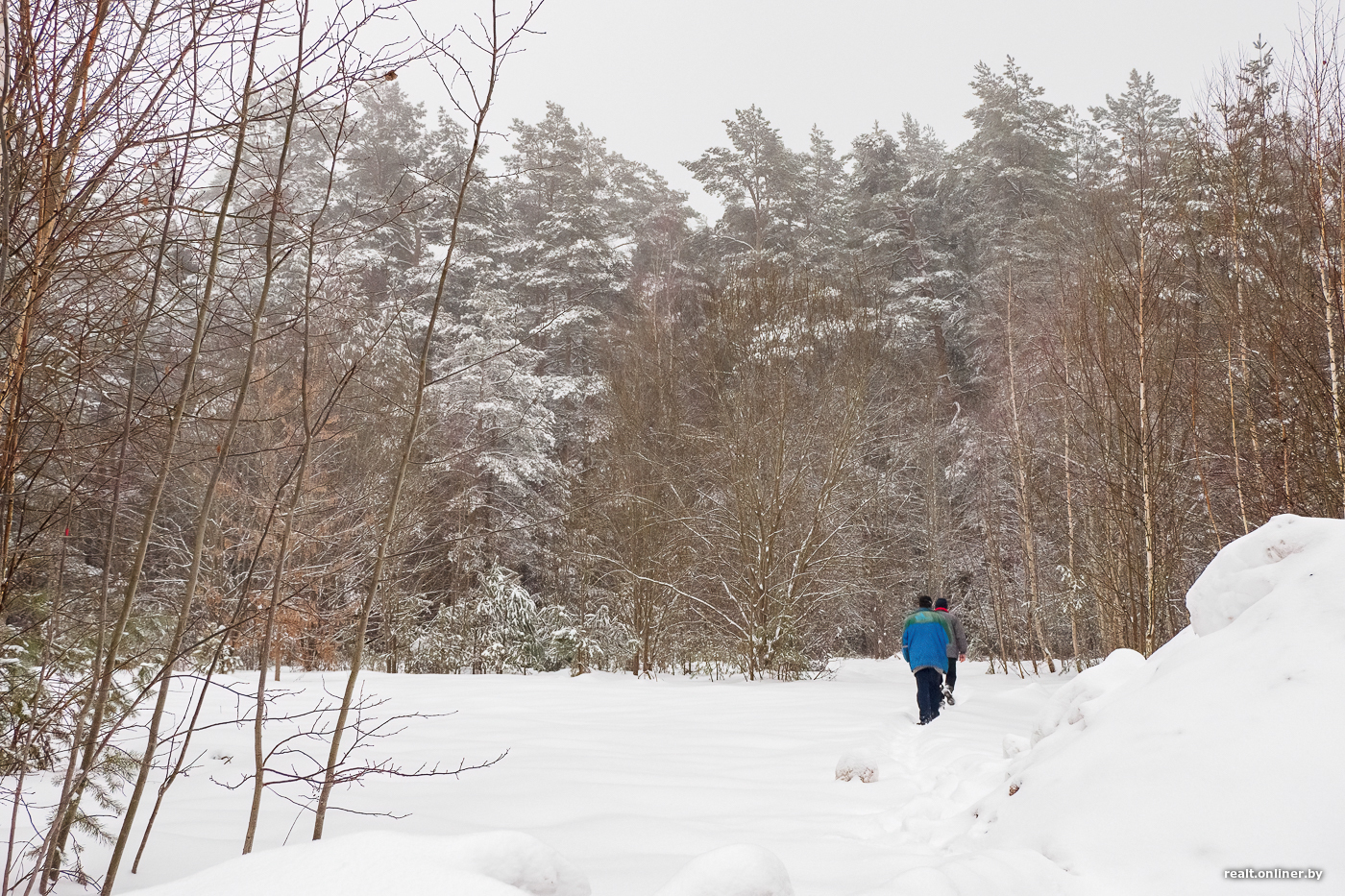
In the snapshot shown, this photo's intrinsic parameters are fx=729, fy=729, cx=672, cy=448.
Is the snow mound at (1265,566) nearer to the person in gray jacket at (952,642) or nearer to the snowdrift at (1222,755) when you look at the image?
the snowdrift at (1222,755)

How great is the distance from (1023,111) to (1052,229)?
19.8ft

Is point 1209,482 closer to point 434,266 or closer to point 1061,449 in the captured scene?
point 1061,449

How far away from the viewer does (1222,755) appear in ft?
6.45

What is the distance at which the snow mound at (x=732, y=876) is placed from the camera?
168 cm

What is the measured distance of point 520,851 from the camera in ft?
5.26

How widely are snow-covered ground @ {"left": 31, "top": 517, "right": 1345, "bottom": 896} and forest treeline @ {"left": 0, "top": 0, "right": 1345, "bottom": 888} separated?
0.67m

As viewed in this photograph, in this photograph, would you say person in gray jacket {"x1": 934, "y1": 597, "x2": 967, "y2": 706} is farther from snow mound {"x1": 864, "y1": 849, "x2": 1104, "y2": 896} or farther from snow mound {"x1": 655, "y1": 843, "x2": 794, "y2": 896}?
snow mound {"x1": 655, "y1": 843, "x2": 794, "y2": 896}

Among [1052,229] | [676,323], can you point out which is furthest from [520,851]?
[1052,229]

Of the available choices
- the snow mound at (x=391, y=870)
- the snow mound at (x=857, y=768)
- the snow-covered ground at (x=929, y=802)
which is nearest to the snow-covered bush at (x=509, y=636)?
the snow-covered ground at (x=929, y=802)

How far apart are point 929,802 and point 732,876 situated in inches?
91.9

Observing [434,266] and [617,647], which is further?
[434,266]

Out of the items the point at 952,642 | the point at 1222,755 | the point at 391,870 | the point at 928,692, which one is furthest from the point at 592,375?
the point at 391,870

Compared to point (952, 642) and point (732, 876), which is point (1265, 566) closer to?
point (732, 876)

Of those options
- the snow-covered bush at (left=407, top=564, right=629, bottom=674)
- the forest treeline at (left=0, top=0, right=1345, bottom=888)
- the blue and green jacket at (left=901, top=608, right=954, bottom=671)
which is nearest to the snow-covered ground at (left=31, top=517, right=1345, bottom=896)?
the forest treeline at (left=0, top=0, right=1345, bottom=888)
